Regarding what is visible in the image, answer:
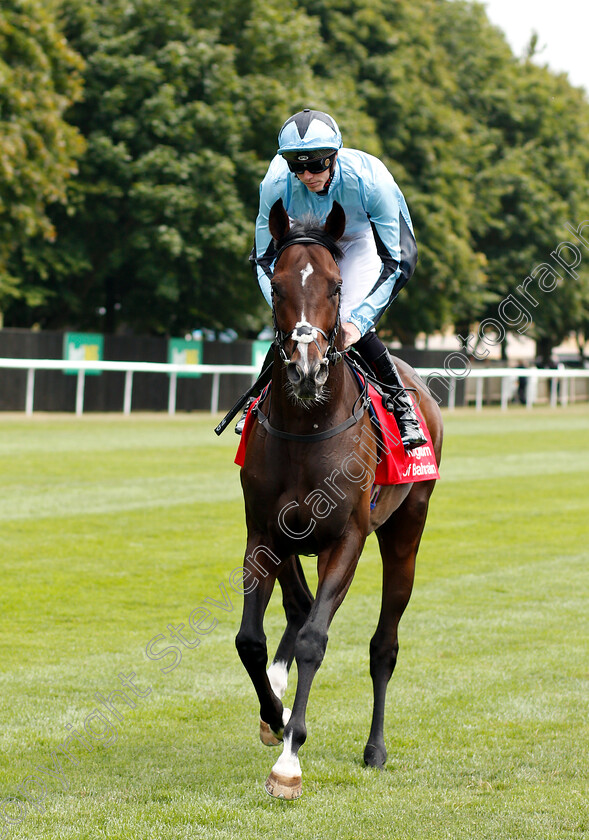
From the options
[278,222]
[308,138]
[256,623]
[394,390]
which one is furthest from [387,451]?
[308,138]

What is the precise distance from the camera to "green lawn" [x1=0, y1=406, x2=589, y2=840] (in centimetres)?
424

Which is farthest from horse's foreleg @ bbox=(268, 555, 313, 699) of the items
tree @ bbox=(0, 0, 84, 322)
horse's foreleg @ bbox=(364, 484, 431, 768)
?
tree @ bbox=(0, 0, 84, 322)

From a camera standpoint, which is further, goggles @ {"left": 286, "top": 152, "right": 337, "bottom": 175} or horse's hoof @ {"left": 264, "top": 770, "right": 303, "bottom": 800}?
goggles @ {"left": 286, "top": 152, "right": 337, "bottom": 175}

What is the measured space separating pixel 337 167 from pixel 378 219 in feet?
1.14

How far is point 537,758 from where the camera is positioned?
493 cm

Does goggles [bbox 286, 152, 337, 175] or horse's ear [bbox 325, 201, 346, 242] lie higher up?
goggles [bbox 286, 152, 337, 175]

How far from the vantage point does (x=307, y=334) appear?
4.23 meters

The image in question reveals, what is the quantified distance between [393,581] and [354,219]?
1.87 meters

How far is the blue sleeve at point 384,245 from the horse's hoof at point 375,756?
188cm

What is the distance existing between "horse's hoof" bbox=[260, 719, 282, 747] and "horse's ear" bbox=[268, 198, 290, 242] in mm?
2156

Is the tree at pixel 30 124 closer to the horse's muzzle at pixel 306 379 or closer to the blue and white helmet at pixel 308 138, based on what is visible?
the blue and white helmet at pixel 308 138

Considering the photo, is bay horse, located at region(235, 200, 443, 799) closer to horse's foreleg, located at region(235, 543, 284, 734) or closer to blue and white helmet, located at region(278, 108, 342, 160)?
horse's foreleg, located at region(235, 543, 284, 734)

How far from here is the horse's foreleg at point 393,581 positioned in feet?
17.7

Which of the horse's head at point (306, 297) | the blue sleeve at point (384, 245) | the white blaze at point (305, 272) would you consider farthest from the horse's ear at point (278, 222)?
the blue sleeve at point (384, 245)
